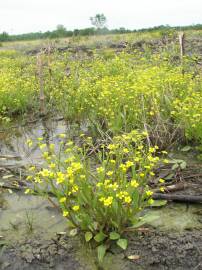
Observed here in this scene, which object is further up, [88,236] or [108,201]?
[108,201]

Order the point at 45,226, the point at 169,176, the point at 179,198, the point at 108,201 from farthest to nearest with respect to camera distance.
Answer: the point at 169,176, the point at 179,198, the point at 45,226, the point at 108,201

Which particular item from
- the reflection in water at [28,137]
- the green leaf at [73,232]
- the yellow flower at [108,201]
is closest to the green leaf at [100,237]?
the green leaf at [73,232]

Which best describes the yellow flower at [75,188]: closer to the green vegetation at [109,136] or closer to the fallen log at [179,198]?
the green vegetation at [109,136]

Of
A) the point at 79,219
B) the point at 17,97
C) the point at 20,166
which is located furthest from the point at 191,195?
the point at 17,97

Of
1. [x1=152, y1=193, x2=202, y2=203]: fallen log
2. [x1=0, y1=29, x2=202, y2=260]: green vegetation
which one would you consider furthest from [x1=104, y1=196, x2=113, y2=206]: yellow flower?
[x1=152, y1=193, x2=202, y2=203]: fallen log

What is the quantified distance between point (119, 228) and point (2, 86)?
5.52 metres

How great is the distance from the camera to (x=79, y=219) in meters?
3.23

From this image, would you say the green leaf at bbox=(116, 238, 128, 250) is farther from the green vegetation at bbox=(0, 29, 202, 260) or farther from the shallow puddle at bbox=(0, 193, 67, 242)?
the shallow puddle at bbox=(0, 193, 67, 242)

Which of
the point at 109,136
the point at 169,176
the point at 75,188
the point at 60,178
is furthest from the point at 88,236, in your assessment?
the point at 109,136

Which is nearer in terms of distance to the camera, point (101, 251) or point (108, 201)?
point (108, 201)

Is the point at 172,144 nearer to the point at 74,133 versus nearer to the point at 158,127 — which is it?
the point at 158,127

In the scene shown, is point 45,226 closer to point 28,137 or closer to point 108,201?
point 108,201

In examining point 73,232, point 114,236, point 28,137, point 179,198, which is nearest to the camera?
point 114,236

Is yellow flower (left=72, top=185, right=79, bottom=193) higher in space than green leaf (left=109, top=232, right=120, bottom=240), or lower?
higher
